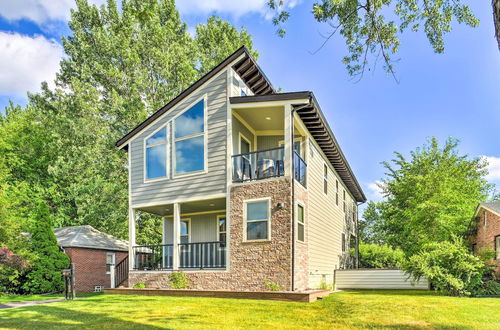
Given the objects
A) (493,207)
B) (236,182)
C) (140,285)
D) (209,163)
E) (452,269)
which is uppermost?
(209,163)

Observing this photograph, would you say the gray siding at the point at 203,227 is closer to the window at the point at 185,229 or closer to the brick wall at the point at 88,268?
the window at the point at 185,229

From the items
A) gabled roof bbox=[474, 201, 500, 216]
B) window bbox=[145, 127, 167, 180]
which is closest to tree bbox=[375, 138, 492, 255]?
gabled roof bbox=[474, 201, 500, 216]

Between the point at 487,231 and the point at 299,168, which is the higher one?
the point at 299,168

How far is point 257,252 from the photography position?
38.8 ft

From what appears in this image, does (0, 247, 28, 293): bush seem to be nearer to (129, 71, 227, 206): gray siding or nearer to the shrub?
(129, 71, 227, 206): gray siding

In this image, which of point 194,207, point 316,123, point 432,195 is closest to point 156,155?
point 194,207

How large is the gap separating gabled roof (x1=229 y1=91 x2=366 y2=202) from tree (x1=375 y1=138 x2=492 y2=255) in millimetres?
3907

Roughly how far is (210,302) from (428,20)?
26.0 ft

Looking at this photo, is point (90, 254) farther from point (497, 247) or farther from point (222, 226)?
Answer: point (497, 247)

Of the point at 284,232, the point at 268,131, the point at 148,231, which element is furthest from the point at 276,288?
the point at 148,231

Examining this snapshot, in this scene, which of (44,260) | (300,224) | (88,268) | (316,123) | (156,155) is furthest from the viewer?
(88,268)

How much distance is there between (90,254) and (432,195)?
56.6 feet

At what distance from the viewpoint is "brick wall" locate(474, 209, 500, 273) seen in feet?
57.2

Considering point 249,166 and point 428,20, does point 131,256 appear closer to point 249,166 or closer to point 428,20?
point 249,166
